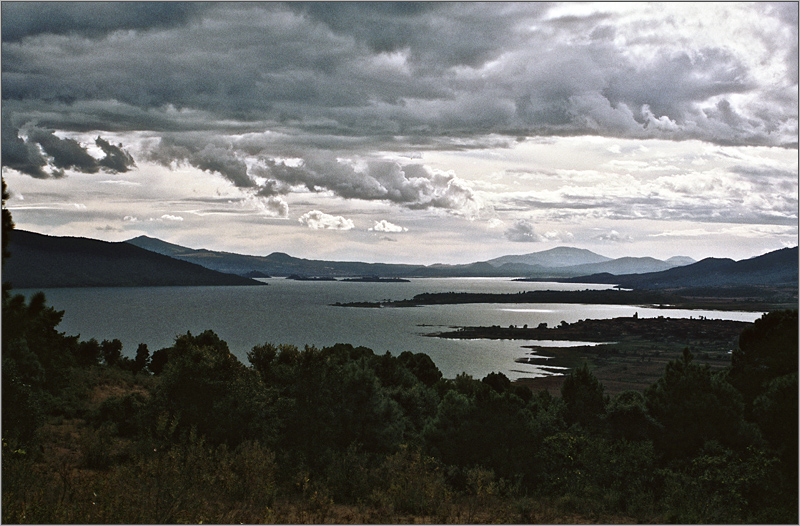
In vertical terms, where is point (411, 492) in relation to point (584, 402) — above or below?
above

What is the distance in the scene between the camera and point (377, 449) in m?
19.2

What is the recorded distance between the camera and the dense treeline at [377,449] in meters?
11.3

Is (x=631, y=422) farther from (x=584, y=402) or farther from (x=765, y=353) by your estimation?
(x=765, y=353)

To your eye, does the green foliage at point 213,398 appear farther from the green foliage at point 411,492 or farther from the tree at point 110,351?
the tree at point 110,351

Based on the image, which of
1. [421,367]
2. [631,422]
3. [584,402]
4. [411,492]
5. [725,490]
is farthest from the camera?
[421,367]

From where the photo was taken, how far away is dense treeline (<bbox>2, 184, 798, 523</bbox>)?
1126 cm

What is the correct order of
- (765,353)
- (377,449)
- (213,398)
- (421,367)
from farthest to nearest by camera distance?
(421,367)
(765,353)
(377,449)
(213,398)

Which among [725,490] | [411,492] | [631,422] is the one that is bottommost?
[725,490]

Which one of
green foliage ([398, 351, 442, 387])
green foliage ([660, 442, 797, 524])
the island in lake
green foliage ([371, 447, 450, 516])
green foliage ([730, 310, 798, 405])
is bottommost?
the island in lake

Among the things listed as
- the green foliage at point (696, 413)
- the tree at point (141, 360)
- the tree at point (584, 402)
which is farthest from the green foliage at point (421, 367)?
the tree at point (141, 360)

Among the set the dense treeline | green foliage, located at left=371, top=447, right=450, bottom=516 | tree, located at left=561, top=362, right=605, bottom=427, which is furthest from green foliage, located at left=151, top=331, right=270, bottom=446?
tree, located at left=561, top=362, right=605, bottom=427

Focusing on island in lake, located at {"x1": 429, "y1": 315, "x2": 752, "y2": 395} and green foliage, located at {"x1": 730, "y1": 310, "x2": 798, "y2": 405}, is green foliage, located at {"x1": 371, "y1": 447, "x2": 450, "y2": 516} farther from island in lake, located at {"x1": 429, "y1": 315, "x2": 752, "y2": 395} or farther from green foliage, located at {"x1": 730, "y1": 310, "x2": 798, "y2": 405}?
island in lake, located at {"x1": 429, "y1": 315, "x2": 752, "y2": 395}

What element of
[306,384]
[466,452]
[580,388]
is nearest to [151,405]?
[306,384]

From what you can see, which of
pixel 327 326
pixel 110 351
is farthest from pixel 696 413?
pixel 327 326
